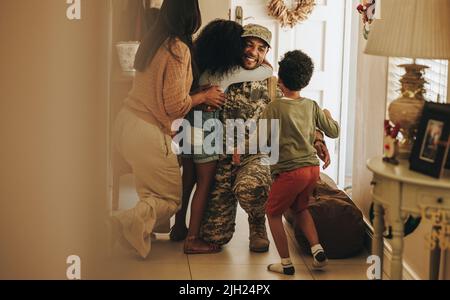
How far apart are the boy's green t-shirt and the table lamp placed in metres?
0.72

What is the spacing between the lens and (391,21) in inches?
124

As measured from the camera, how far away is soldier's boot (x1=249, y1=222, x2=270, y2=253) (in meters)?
4.30

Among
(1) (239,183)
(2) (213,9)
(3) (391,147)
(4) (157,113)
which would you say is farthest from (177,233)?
(3) (391,147)

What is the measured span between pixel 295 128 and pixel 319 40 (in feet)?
5.90

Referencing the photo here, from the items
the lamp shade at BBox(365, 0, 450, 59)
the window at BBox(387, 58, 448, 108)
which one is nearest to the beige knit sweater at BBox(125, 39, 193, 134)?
the window at BBox(387, 58, 448, 108)

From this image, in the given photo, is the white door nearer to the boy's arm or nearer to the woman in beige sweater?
the boy's arm

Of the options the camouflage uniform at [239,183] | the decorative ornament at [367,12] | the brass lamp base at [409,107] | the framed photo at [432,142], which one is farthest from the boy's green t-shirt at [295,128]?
the framed photo at [432,142]

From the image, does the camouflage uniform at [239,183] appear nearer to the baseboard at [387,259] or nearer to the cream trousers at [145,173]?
the cream trousers at [145,173]

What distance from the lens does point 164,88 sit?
13.3 feet

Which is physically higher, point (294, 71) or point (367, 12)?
point (367, 12)

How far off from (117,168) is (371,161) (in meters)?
1.47

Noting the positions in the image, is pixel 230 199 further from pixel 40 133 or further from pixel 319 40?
pixel 319 40
